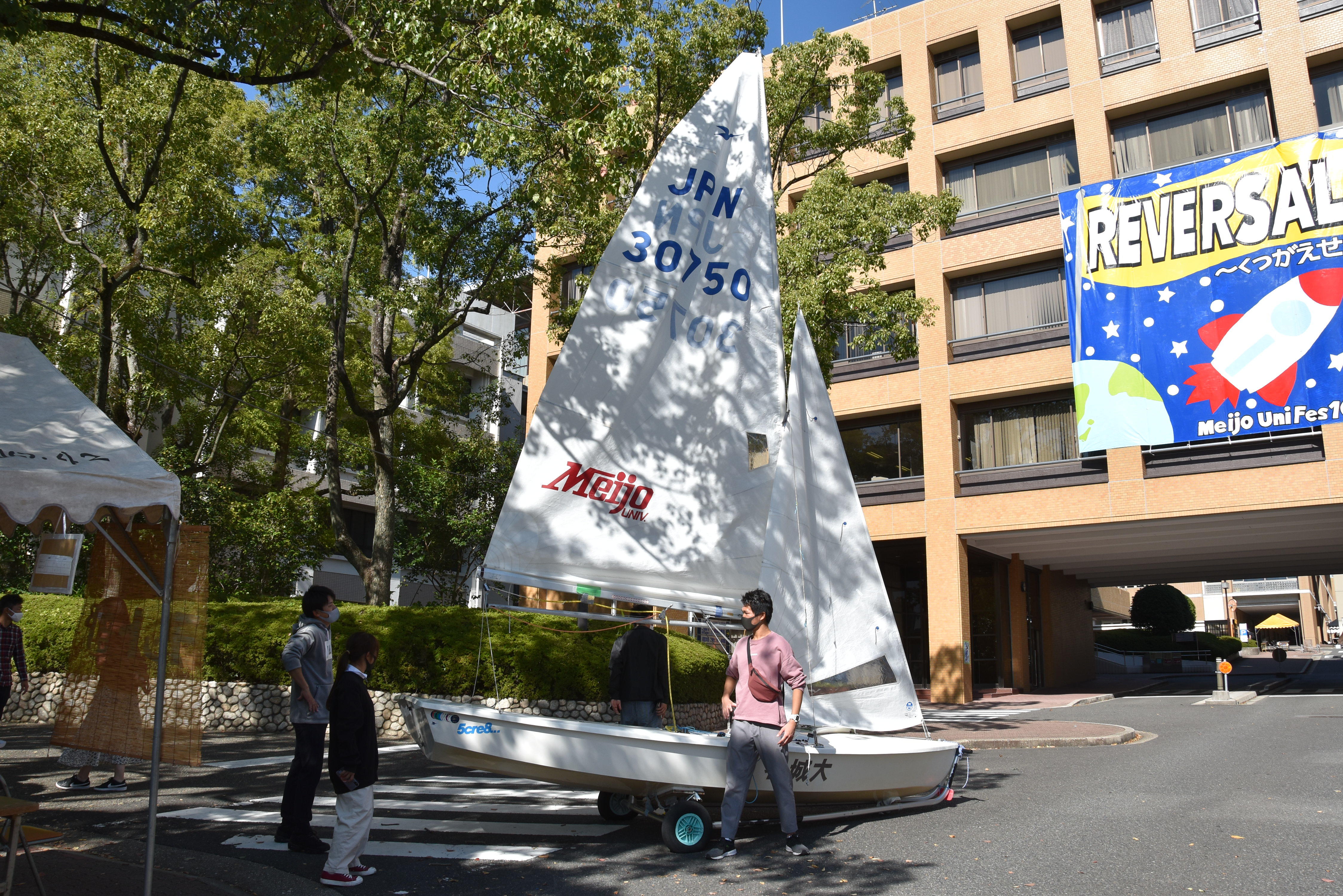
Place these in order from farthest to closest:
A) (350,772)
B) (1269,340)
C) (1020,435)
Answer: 1. (1020,435)
2. (1269,340)
3. (350,772)

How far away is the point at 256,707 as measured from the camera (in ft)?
45.6

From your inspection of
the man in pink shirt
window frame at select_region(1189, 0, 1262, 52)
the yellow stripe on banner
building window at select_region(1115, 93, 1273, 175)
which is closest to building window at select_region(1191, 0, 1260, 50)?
window frame at select_region(1189, 0, 1262, 52)

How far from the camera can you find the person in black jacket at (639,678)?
791 cm

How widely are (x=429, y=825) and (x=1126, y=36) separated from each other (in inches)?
1044

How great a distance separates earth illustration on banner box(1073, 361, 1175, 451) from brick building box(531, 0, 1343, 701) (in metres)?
0.80

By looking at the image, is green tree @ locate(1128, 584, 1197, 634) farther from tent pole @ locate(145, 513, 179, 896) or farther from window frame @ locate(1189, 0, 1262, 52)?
tent pole @ locate(145, 513, 179, 896)

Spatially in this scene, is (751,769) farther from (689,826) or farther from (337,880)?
(337,880)

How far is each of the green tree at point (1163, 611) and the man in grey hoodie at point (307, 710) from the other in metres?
46.3

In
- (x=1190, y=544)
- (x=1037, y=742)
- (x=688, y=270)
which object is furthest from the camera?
(x=1190, y=544)

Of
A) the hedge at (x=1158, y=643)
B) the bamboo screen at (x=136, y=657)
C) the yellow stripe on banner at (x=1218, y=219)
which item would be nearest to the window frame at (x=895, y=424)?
the yellow stripe on banner at (x=1218, y=219)

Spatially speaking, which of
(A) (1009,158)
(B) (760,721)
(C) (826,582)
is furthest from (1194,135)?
(B) (760,721)

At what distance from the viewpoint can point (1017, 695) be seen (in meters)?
26.3

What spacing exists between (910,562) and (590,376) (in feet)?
75.6

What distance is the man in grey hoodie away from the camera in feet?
21.1
